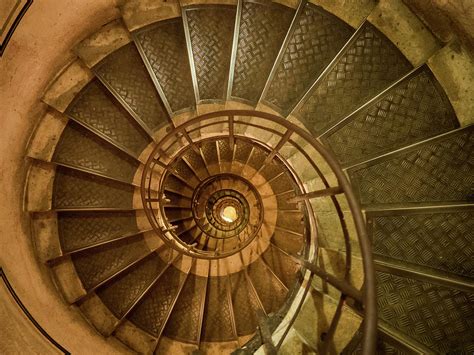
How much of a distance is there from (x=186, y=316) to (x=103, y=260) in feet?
4.85

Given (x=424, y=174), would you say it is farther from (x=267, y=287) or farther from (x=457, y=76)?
(x=267, y=287)

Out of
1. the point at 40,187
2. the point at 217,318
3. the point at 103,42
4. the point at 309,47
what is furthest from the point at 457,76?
the point at 40,187

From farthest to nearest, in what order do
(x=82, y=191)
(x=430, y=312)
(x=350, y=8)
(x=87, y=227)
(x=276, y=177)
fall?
1. (x=276, y=177)
2. (x=87, y=227)
3. (x=82, y=191)
4. (x=350, y=8)
5. (x=430, y=312)

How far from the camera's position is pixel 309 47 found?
10.0 feet

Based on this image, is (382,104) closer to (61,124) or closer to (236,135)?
(236,135)

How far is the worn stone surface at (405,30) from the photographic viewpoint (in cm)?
275

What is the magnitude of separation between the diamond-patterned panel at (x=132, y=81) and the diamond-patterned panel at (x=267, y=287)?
2.90 m

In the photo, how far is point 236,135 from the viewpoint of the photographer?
362 centimetres

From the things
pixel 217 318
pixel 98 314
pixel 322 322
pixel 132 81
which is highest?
pixel 132 81

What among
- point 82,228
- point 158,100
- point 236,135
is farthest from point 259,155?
point 82,228

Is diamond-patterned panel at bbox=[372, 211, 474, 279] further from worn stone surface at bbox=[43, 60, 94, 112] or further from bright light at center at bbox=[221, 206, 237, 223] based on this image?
bright light at center at bbox=[221, 206, 237, 223]

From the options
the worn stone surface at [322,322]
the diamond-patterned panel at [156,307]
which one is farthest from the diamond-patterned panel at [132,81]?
the worn stone surface at [322,322]

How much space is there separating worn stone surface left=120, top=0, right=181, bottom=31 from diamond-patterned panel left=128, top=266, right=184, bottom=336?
3416 mm

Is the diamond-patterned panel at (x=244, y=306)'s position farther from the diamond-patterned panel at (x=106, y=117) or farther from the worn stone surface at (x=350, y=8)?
the worn stone surface at (x=350, y=8)
